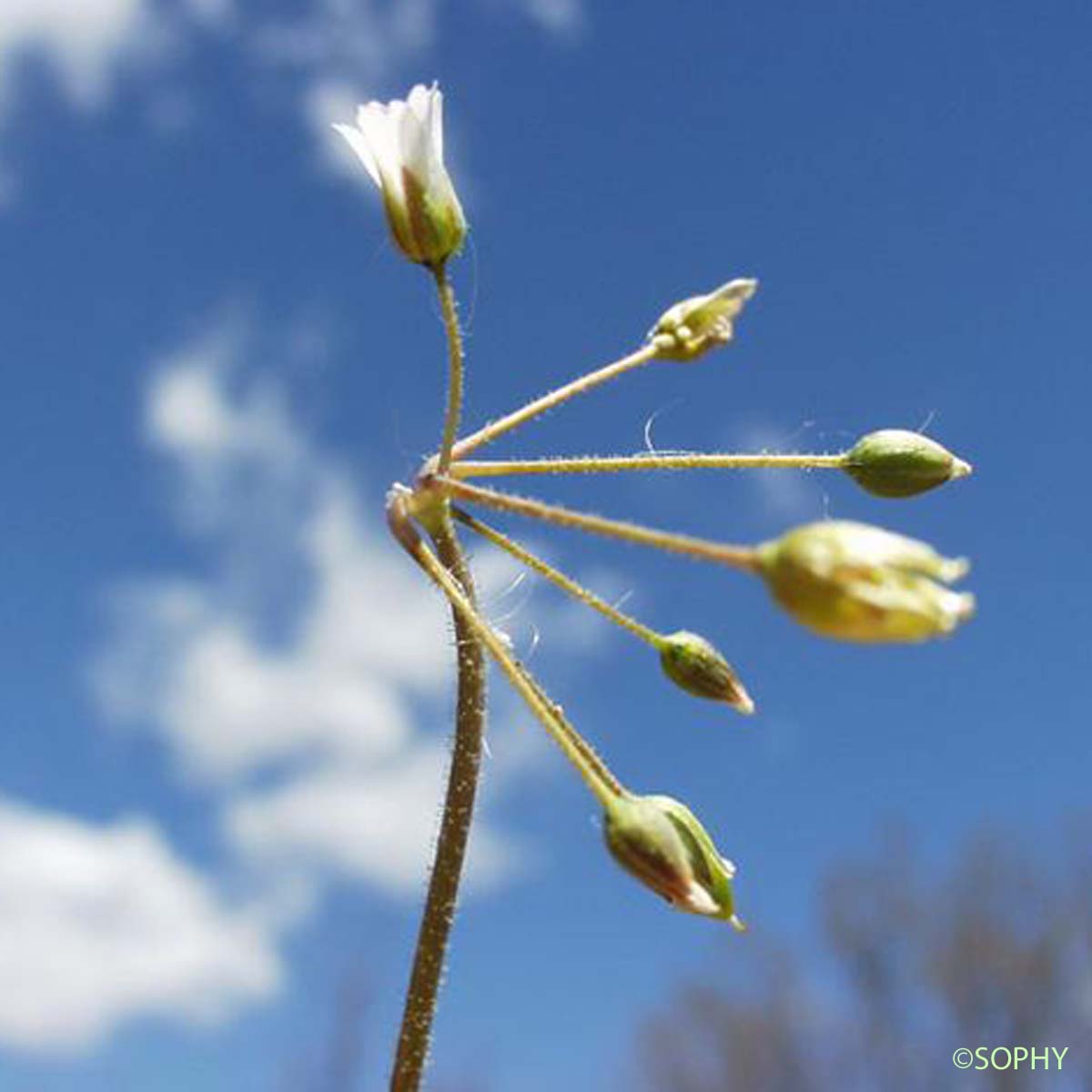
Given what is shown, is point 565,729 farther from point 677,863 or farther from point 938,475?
point 938,475

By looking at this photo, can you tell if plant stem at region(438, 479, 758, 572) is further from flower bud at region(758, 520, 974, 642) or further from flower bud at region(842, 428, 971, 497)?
flower bud at region(842, 428, 971, 497)

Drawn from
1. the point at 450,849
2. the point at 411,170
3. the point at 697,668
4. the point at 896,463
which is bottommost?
the point at 450,849

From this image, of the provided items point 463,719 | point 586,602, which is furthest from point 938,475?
point 463,719

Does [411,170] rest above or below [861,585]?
above

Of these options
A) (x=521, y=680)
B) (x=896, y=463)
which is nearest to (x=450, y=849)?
(x=521, y=680)

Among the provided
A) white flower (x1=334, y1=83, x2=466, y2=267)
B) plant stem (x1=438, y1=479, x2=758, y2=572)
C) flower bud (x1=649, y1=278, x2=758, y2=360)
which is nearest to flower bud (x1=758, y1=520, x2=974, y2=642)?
plant stem (x1=438, y1=479, x2=758, y2=572)

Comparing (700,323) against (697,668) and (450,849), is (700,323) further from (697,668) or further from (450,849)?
(450,849)
